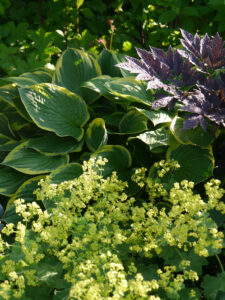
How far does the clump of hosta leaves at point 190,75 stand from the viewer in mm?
1667

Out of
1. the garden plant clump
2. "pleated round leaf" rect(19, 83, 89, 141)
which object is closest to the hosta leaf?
the garden plant clump

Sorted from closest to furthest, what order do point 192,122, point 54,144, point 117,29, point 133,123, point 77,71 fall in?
point 192,122 → point 133,123 → point 54,144 → point 77,71 → point 117,29

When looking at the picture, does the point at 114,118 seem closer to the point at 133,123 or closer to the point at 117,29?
the point at 133,123

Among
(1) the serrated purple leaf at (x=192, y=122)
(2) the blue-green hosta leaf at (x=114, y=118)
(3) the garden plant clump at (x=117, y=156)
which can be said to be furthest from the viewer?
(2) the blue-green hosta leaf at (x=114, y=118)

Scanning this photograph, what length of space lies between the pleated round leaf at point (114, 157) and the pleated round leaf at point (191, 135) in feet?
0.74

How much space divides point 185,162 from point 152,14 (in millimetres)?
1299

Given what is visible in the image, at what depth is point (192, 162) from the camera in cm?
175

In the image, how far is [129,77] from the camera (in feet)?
6.28

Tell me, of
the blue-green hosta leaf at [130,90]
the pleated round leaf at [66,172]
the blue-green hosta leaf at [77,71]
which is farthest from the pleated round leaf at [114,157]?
the blue-green hosta leaf at [77,71]

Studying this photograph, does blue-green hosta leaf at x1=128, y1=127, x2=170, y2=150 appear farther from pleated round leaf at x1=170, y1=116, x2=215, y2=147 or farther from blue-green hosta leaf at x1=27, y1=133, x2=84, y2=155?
blue-green hosta leaf at x1=27, y1=133, x2=84, y2=155

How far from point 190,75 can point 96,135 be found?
0.49m

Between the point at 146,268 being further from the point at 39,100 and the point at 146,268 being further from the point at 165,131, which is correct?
the point at 39,100

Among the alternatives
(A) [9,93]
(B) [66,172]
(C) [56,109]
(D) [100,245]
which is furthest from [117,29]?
(D) [100,245]

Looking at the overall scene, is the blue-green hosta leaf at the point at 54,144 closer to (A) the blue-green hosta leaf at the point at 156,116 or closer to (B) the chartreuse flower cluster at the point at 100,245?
(A) the blue-green hosta leaf at the point at 156,116
